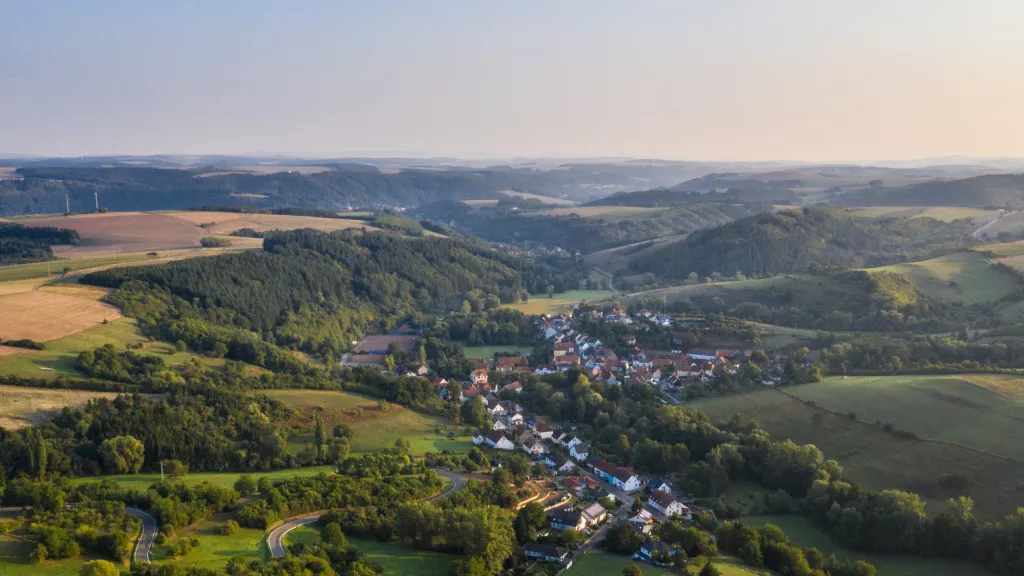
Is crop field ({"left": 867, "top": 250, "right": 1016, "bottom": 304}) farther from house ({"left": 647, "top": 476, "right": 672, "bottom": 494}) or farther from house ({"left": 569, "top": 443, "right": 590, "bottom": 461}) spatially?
house ({"left": 647, "top": 476, "right": 672, "bottom": 494})

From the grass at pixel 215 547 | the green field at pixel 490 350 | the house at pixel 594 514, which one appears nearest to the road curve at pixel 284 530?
the grass at pixel 215 547

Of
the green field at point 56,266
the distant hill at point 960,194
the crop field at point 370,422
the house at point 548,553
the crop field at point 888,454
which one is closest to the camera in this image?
the house at point 548,553

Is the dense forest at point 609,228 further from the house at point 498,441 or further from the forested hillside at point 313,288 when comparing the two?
the house at point 498,441

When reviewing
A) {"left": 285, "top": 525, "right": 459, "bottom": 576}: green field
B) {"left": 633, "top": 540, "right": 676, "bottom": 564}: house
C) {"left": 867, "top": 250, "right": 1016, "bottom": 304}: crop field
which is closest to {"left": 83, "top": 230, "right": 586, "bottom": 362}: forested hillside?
{"left": 285, "top": 525, "right": 459, "bottom": 576}: green field

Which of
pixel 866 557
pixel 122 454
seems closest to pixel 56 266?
pixel 122 454

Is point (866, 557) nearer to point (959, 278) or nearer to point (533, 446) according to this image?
point (533, 446)

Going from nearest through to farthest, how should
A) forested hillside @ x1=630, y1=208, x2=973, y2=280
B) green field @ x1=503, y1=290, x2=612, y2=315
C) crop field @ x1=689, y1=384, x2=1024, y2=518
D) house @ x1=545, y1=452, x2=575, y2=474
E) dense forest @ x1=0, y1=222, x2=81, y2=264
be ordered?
crop field @ x1=689, y1=384, x2=1024, y2=518 → house @ x1=545, y1=452, x2=575, y2=474 → dense forest @ x1=0, y1=222, x2=81, y2=264 → green field @ x1=503, y1=290, x2=612, y2=315 → forested hillside @ x1=630, y1=208, x2=973, y2=280
